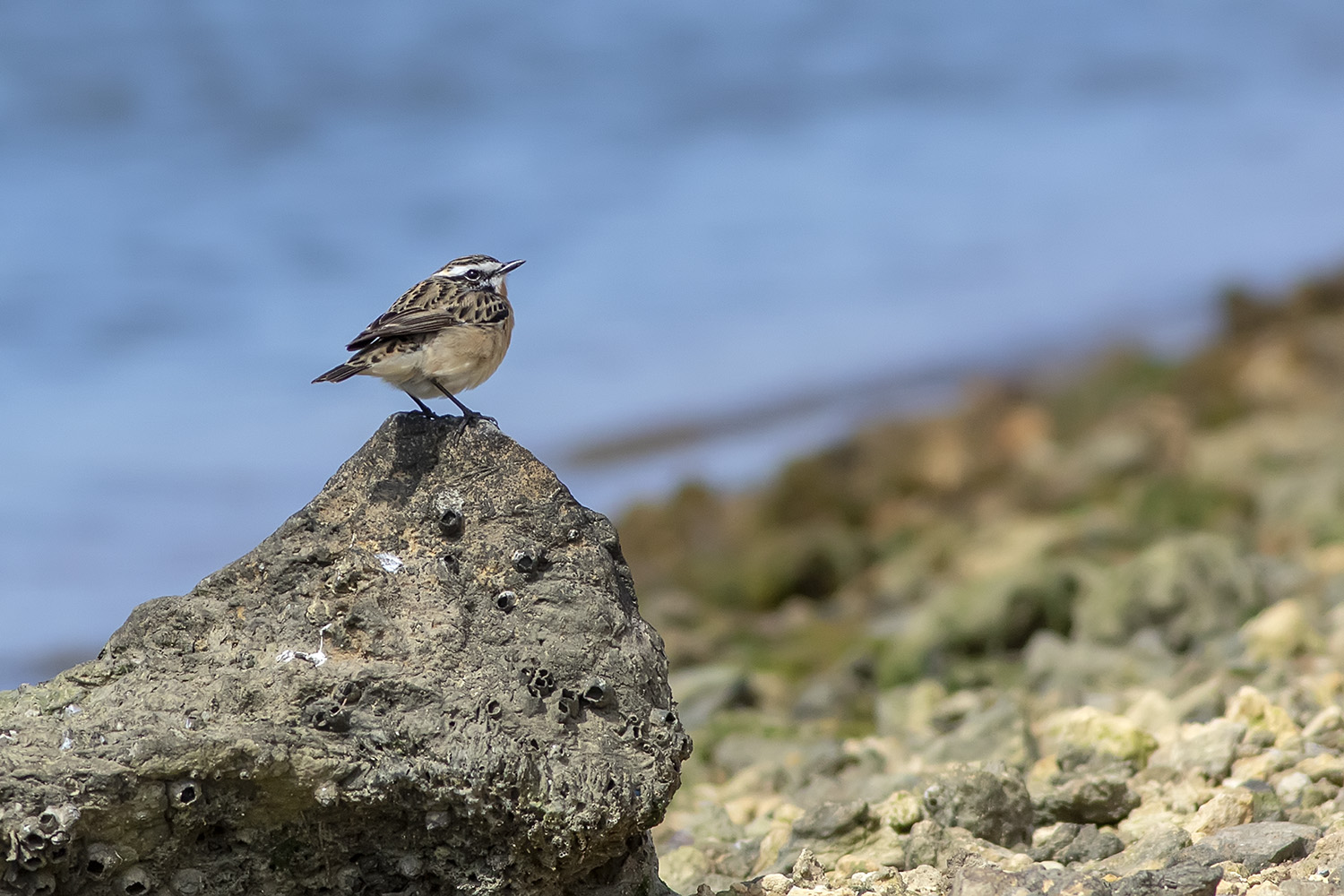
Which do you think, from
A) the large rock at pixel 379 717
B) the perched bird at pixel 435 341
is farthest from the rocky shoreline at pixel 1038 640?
the perched bird at pixel 435 341

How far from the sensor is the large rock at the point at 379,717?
6059 millimetres

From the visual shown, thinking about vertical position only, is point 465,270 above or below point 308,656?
above

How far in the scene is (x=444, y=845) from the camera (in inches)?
252

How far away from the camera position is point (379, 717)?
6430 millimetres

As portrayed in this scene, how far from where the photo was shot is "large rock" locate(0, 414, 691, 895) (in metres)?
6.06

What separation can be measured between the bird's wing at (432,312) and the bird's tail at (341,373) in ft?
0.57

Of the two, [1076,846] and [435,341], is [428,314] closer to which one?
[435,341]

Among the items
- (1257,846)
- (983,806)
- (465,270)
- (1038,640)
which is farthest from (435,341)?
(1038,640)

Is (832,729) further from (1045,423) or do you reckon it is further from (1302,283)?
(1302,283)

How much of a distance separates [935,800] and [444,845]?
327cm

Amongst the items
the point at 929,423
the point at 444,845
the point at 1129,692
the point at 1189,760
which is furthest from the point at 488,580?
the point at 929,423

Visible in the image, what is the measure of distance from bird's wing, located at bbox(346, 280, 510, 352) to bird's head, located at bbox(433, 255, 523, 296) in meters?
0.13

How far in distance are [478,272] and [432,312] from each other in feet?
2.52

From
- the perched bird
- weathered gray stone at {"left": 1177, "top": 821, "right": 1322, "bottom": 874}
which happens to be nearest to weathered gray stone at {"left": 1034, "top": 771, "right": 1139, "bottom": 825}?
weathered gray stone at {"left": 1177, "top": 821, "right": 1322, "bottom": 874}
